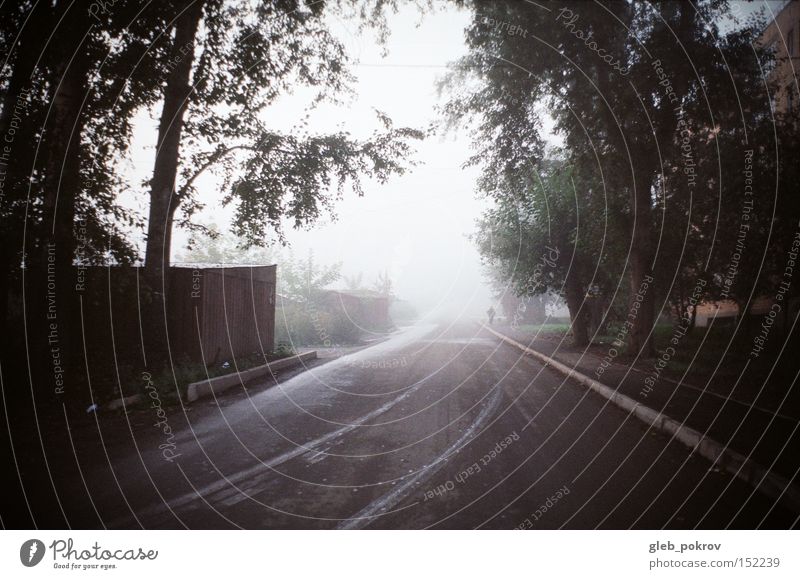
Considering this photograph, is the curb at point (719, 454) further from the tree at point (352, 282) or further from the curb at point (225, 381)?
the tree at point (352, 282)

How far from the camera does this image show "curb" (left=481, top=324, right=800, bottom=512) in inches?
130

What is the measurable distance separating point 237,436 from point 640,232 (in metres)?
11.6

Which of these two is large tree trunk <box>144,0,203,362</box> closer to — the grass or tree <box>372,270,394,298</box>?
the grass

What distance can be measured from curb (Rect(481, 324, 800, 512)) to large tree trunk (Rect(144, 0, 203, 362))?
384 inches

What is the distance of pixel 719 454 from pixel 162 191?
1096 centimetres

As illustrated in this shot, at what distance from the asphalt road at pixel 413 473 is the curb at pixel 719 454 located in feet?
0.39

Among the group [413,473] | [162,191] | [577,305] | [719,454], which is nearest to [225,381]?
[162,191]

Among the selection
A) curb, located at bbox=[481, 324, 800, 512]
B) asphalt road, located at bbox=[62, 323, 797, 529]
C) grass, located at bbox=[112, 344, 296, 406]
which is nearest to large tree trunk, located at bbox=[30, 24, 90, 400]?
grass, located at bbox=[112, 344, 296, 406]

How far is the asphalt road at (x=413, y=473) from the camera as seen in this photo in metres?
3.04

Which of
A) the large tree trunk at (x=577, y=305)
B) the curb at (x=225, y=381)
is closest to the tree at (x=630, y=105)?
the large tree trunk at (x=577, y=305)

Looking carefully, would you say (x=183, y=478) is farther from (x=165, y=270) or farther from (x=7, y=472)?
(x=165, y=270)

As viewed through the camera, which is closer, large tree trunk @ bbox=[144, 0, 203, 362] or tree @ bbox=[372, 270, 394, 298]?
large tree trunk @ bbox=[144, 0, 203, 362]

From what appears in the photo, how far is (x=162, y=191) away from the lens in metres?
8.41
